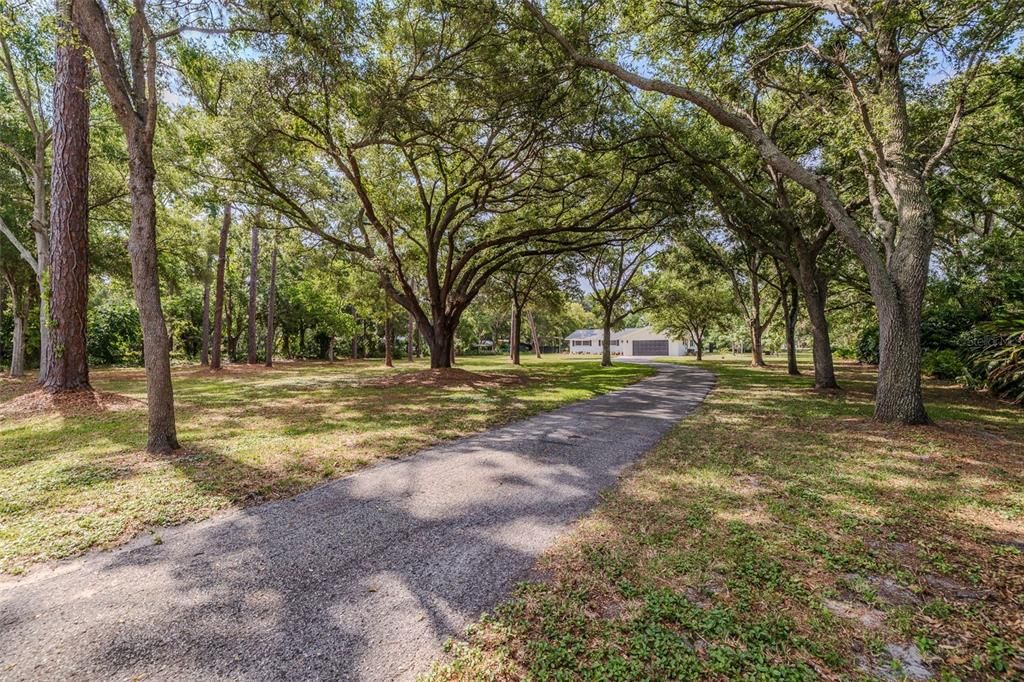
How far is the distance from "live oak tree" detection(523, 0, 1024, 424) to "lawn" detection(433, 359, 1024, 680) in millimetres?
2910

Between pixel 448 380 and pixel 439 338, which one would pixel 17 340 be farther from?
pixel 448 380

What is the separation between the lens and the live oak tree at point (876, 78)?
671cm

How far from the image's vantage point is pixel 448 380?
46.7 feet

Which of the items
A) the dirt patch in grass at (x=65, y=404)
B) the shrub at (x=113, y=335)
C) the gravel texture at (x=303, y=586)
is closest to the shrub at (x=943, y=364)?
the gravel texture at (x=303, y=586)

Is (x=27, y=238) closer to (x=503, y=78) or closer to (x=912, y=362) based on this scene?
(x=503, y=78)

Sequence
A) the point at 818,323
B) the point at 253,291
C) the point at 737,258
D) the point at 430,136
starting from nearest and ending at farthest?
1. the point at 430,136
2. the point at 818,323
3. the point at 737,258
4. the point at 253,291

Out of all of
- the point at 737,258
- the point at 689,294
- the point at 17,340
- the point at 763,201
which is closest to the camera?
the point at 763,201

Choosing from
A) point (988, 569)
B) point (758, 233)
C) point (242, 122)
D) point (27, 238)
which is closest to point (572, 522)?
point (988, 569)

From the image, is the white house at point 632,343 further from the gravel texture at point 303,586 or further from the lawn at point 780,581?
the gravel texture at point 303,586

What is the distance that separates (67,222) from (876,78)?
16.6 metres

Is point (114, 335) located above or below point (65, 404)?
above

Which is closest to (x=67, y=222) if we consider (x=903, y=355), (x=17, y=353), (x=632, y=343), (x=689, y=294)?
(x=17, y=353)

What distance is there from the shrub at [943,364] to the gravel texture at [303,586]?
16.3 metres

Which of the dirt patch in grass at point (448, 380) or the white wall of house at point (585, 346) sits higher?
the white wall of house at point (585, 346)
